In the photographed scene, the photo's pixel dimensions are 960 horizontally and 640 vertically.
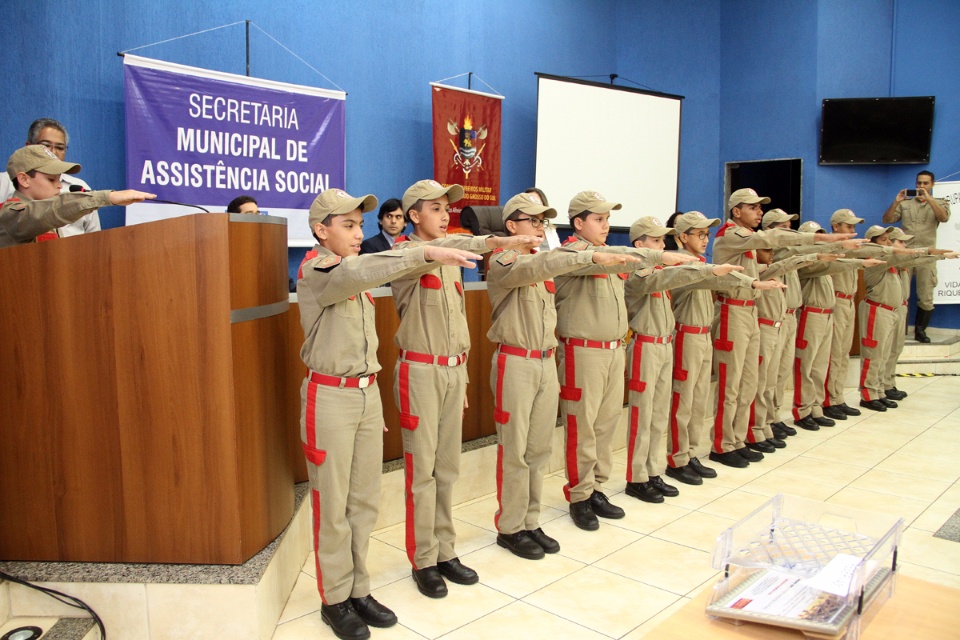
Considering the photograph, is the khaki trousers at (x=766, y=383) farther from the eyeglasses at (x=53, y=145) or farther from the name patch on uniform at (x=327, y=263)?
the eyeglasses at (x=53, y=145)

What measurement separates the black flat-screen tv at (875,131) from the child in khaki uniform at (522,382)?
679cm

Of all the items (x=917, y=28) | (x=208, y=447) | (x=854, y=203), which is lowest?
(x=208, y=447)

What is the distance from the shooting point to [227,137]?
5.38m

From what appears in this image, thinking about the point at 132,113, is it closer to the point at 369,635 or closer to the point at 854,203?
the point at 369,635

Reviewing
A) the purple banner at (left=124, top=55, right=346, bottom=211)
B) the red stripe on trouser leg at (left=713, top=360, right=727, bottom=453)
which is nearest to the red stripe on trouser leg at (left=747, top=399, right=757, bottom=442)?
the red stripe on trouser leg at (left=713, top=360, right=727, bottom=453)

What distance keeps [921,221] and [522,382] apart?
7.26 m

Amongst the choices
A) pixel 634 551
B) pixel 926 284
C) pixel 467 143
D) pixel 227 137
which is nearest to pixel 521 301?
pixel 634 551

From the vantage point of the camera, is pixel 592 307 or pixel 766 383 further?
pixel 766 383

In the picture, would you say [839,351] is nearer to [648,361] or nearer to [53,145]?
[648,361]

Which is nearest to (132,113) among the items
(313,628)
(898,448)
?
(313,628)

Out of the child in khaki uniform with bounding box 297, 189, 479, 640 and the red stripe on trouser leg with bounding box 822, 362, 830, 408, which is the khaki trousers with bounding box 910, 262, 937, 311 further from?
the child in khaki uniform with bounding box 297, 189, 479, 640

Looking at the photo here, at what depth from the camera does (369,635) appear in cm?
279

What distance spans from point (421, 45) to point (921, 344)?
635cm

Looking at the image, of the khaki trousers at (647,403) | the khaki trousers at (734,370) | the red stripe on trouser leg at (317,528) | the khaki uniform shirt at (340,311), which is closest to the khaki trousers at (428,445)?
the khaki uniform shirt at (340,311)
